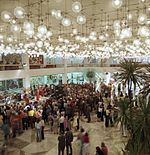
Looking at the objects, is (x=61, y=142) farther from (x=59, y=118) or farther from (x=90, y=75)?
(x=90, y=75)

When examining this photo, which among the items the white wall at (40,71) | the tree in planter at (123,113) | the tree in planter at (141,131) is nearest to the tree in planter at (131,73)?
the tree in planter at (123,113)

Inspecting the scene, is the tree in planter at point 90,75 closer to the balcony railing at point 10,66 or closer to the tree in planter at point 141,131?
the balcony railing at point 10,66

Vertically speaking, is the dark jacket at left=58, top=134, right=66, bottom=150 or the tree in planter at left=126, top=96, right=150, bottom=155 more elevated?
the tree in planter at left=126, top=96, right=150, bottom=155

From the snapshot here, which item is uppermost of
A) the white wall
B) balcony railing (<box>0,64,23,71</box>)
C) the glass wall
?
balcony railing (<box>0,64,23,71</box>)

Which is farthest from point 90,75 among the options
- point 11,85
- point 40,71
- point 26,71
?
point 11,85

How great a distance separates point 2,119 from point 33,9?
4993mm

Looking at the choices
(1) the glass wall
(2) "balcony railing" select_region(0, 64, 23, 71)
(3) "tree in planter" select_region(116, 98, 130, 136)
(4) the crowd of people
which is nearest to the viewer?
(3) "tree in planter" select_region(116, 98, 130, 136)

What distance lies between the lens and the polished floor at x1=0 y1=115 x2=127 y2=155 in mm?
9109

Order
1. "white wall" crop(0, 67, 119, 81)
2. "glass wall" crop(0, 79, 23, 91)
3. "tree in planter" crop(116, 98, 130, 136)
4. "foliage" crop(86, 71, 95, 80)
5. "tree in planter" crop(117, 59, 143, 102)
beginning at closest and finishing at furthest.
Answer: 1. "tree in planter" crop(116, 98, 130, 136)
2. "tree in planter" crop(117, 59, 143, 102)
3. "white wall" crop(0, 67, 119, 81)
4. "glass wall" crop(0, 79, 23, 91)
5. "foliage" crop(86, 71, 95, 80)

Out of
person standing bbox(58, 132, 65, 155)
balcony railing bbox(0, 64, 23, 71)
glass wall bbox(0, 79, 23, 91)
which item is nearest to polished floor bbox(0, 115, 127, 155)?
person standing bbox(58, 132, 65, 155)

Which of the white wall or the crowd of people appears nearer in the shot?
the crowd of people

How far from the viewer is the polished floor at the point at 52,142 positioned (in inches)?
359

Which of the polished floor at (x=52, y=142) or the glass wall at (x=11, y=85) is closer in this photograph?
the polished floor at (x=52, y=142)

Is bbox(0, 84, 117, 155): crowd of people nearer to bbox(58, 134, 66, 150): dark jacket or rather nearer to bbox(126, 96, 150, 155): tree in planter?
bbox(58, 134, 66, 150): dark jacket
